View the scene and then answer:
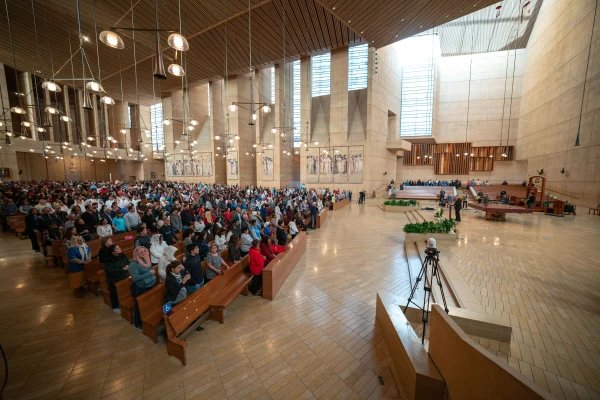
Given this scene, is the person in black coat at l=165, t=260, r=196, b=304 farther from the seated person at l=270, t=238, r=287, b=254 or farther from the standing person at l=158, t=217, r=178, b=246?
the standing person at l=158, t=217, r=178, b=246

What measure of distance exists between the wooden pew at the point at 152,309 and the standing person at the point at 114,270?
947 millimetres

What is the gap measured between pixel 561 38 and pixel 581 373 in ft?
70.6

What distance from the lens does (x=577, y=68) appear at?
42.5ft

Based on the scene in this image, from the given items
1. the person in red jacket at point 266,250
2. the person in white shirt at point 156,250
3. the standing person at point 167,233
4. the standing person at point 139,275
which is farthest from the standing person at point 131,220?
Answer: the person in red jacket at point 266,250

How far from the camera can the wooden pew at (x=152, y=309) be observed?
304 centimetres

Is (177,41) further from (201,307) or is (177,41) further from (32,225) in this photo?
(32,225)

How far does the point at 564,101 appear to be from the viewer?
14.1 metres

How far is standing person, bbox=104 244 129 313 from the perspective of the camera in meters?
3.71

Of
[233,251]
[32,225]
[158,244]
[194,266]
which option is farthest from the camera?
[32,225]

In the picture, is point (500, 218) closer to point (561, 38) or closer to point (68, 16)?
point (561, 38)

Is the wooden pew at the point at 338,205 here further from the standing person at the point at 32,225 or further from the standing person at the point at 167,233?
the standing person at the point at 32,225

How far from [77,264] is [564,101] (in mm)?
23432

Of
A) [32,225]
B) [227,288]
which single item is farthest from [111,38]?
[32,225]

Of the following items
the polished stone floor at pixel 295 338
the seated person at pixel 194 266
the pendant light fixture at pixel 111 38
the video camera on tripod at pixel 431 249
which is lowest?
the polished stone floor at pixel 295 338
